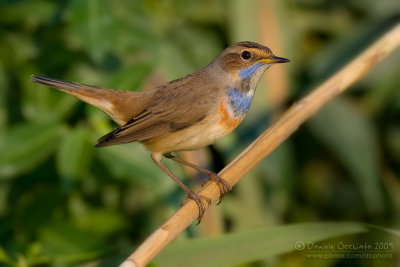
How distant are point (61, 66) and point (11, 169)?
1.12 meters

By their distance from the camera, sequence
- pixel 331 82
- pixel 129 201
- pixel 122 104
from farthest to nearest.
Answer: pixel 129 201
pixel 122 104
pixel 331 82

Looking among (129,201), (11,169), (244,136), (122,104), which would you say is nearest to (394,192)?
(244,136)

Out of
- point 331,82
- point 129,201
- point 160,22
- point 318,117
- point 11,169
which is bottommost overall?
point 331,82

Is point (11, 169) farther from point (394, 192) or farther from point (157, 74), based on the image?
point (394, 192)

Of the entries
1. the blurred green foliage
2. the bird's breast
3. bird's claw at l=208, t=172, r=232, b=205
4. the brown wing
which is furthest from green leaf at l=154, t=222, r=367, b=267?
the brown wing

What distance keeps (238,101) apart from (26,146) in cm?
144

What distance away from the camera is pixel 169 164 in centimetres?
501

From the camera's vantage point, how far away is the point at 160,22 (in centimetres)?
612

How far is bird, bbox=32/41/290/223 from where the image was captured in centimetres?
424

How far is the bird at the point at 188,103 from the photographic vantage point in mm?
4238

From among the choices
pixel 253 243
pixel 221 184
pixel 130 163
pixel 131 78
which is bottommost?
pixel 253 243

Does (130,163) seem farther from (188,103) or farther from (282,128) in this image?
(282,128)
